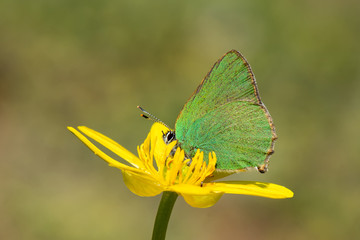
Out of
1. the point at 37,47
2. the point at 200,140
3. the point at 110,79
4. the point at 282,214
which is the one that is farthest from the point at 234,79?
the point at 37,47

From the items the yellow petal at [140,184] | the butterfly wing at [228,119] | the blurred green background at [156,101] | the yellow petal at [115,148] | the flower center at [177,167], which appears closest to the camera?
the yellow petal at [140,184]

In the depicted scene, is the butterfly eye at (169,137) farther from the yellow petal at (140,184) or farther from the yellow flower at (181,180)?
the yellow petal at (140,184)

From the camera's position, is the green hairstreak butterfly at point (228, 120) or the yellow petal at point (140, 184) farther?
the green hairstreak butterfly at point (228, 120)

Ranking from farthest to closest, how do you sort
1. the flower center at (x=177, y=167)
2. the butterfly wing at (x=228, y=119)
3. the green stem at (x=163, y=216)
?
1. the butterfly wing at (x=228, y=119)
2. the flower center at (x=177, y=167)
3. the green stem at (x=163, y=216)

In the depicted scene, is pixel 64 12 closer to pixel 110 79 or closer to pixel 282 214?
pixel 110 79

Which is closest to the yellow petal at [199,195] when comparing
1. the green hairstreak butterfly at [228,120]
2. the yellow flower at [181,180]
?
the yellow flower at [181,180]
